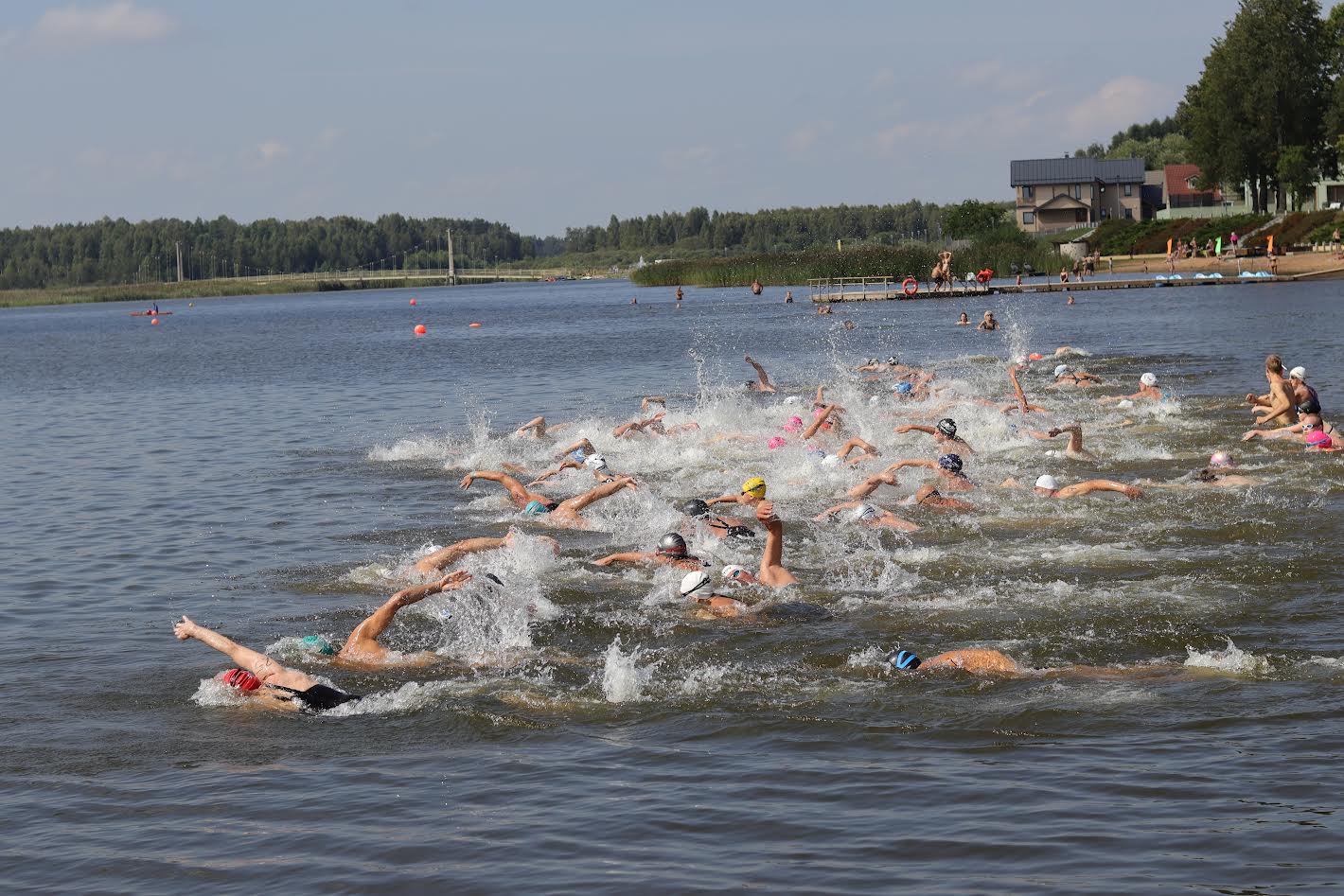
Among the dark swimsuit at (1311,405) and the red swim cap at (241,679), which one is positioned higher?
the dark swimsuit at (1311,405)

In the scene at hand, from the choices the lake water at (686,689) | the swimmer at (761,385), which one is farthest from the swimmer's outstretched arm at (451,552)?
the swimmer at (761,385)

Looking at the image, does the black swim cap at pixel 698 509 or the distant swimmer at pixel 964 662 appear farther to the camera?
the black swim cap at pixel 698 509

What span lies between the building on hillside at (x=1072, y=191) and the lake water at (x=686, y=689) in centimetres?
10545

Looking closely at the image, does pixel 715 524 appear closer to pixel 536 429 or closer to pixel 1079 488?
pixel 1079 488

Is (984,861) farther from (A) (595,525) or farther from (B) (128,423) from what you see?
(B) (128,423)

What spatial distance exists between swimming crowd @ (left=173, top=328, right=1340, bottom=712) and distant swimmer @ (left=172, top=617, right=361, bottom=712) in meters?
0.01

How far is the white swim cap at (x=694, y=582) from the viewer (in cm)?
1427

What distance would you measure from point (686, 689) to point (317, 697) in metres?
3.04

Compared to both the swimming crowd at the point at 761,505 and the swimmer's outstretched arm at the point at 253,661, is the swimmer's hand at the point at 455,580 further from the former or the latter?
the swimmer's outstretched arm at the point at 253,661

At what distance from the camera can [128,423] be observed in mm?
36938

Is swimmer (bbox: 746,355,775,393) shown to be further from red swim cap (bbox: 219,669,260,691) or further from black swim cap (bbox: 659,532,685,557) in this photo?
red swim cap (bbox: 219,669,260,691)

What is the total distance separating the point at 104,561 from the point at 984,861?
45.6 feet

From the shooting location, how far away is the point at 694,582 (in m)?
14.3

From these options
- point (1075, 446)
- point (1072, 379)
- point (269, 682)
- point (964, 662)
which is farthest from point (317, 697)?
point (1072, 379)
